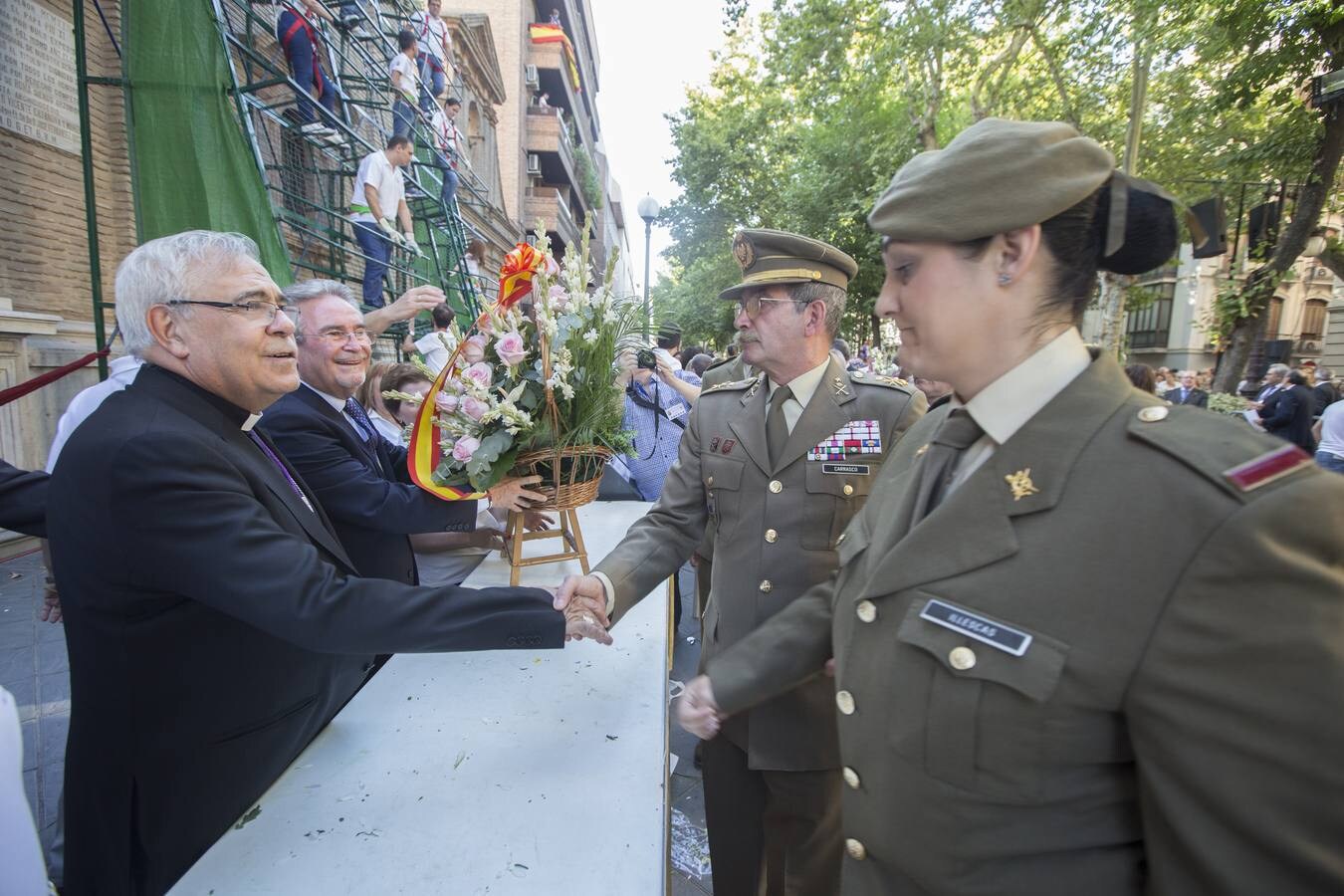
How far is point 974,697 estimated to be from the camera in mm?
962

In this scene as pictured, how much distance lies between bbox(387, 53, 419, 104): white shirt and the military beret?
9.81m

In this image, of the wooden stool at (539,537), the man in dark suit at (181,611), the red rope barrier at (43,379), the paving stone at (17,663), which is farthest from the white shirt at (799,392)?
the paving stone at (17,663)

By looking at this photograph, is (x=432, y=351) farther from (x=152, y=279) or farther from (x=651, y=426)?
(x=152, y=279)

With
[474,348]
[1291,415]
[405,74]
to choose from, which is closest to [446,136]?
[405,74]

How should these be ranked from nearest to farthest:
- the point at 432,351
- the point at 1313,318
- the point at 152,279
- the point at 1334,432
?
the point at 152,279 < the point at 432,351 < the point at 1334,432 < the point at 1313,318

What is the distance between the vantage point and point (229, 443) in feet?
5.33

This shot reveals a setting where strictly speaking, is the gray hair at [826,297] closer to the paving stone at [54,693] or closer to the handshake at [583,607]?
the handshake at [583,607]

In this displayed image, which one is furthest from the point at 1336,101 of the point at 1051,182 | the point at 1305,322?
the point at 1305,322

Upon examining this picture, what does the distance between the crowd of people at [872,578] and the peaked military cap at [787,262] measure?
0.04 ft

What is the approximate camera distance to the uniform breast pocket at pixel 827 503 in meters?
1.97

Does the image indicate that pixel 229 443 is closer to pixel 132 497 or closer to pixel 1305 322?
pixel 132 497

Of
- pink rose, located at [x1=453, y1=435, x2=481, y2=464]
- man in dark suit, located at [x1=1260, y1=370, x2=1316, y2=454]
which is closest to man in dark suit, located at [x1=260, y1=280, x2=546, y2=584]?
pink rose, located at [x1=453, y1=435, x2=481, y2=464]

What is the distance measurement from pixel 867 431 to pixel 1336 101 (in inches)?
490

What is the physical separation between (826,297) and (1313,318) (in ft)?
114
